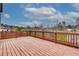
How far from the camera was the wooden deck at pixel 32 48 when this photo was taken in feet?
10.6

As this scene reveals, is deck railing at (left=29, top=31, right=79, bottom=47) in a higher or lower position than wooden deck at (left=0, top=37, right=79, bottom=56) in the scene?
higher

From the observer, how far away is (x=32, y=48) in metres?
3.30

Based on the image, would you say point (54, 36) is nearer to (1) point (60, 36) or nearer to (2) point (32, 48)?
(1) point (60, 36)

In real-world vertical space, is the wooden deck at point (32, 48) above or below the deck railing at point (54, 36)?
below

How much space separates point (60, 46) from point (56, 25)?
0.90 feet

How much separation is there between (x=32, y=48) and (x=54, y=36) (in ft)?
1.07

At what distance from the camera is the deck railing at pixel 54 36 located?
322cm

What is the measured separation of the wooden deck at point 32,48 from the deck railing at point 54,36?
0.05 meters

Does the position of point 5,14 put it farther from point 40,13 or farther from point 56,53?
point 56,53

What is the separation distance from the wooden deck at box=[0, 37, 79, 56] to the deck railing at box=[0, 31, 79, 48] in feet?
0.17

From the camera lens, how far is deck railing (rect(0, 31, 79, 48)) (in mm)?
3217

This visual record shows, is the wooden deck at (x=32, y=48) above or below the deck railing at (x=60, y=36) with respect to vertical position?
below

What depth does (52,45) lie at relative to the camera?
329 cm

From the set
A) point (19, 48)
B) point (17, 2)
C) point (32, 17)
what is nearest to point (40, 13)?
point (32, 17)
